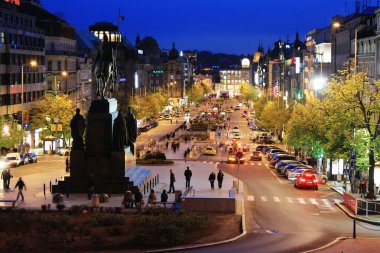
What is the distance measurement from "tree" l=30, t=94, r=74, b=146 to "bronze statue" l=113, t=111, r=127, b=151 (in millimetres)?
44001

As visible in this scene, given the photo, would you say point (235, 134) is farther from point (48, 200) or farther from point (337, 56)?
point (48, 200)

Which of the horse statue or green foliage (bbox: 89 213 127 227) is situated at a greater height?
the horse statue

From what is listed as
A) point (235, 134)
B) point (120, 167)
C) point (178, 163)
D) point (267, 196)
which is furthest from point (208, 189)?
point (235, 134)

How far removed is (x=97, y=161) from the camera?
47.0m

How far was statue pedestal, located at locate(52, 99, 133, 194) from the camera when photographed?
46969mm

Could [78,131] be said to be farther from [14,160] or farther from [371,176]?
[14,160]

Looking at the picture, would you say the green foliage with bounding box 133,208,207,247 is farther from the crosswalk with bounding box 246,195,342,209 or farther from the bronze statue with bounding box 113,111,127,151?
the crosswalk with bounding box 246,195,342,209

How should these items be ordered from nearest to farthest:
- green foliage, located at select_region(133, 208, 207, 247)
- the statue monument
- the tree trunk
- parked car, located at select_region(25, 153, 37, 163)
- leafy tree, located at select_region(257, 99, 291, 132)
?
green foliage, located at select_region(133, 208, 207, 247) → the statue monument → the tree trunk → parked car, located at select_region(25, 153, 37, 163) → leafy tree, located at select_region(257, 99, 291, 132)

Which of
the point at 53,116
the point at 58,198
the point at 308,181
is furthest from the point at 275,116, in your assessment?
the point at 58,198

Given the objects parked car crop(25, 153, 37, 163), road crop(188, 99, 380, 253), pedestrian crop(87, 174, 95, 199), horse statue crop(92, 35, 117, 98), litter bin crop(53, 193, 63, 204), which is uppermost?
horse statue crop(92, 35, 117, 98)

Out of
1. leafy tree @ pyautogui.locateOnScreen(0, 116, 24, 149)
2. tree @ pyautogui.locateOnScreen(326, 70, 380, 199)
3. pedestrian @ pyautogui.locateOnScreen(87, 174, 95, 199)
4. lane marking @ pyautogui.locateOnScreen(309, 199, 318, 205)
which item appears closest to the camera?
pedestrian @ pyautogui.locateOnScreen(87, 174, 95, 199)

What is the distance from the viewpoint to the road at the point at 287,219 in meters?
33.6

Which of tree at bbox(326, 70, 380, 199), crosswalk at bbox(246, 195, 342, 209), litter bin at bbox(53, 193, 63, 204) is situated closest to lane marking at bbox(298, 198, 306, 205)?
crosswalk at bbox(246, 195, 342, 209)

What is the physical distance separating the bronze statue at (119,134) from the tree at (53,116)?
1732 inches
